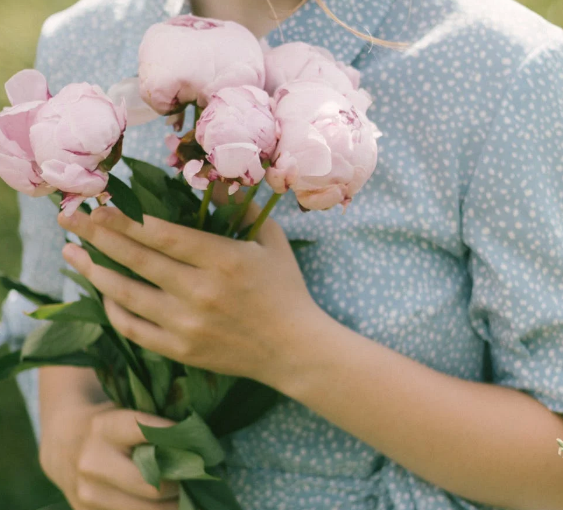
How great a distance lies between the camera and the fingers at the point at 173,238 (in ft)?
2.21

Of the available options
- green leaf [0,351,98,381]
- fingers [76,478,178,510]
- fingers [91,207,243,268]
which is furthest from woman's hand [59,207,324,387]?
fingers [76,478,178,510]

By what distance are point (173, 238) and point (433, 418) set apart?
1.21ft

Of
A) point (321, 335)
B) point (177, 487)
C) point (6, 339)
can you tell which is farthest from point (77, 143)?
point (6, 339)

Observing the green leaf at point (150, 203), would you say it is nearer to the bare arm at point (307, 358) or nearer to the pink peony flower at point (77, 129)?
the bare arm at point (307, 358)

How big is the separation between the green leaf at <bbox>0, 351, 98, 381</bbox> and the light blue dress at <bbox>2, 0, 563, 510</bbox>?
215 millimetres

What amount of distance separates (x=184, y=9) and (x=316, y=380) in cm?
54

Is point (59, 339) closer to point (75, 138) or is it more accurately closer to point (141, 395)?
point (141, 395)

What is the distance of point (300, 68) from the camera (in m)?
0.56

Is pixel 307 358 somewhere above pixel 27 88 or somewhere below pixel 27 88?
below

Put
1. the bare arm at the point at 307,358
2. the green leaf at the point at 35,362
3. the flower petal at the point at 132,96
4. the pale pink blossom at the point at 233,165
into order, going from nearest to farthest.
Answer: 1. the pale pink blossom at the point at 233,165
2. the flower petal at the point at 132,96
3. the bare arm at the point at 307,358
4. the green leaf at the point at 35,362

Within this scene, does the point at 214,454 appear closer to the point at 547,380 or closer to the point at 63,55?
the point at 547,380

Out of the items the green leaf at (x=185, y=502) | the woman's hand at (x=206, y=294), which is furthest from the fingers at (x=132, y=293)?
the green leaf at (x=185, y=502)

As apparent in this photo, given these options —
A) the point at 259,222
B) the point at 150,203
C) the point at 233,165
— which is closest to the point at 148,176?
the point at 150,203

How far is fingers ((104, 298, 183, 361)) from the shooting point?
28.3 inches
